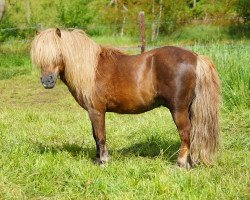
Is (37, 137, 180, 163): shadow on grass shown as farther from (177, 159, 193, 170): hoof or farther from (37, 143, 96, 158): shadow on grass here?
(177, 159, 193, 170): hoof

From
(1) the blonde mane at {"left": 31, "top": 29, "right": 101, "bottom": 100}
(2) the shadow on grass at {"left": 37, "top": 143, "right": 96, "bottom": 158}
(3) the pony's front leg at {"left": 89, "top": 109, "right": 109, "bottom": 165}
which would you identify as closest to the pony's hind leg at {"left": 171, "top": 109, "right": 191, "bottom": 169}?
(3) the pony's front leg at {"left": 89, "top": 109, "right": 109, "bottom": 165}

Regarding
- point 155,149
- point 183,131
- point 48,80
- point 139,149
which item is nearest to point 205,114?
point 183,131

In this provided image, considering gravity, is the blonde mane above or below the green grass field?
above

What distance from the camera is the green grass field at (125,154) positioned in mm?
3910

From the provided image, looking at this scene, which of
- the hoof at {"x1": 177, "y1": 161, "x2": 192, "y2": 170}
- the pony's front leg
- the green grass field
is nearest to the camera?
the green grass field

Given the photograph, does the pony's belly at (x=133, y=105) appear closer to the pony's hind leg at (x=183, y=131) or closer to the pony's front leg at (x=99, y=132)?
Result: the pony's front leg at (x=99, y=132)

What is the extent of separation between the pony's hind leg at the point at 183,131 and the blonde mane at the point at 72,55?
941mm

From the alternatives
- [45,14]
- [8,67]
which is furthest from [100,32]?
[8,67]

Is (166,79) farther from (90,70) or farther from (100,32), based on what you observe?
(100,32)

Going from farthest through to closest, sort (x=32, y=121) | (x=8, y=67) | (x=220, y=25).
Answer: (x=220, y=25), (x=8, y=67), (x=32, y=121)

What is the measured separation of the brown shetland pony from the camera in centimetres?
440

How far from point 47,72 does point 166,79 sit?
1.22 meters

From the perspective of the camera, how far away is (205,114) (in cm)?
447

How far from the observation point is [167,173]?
4227 mm
